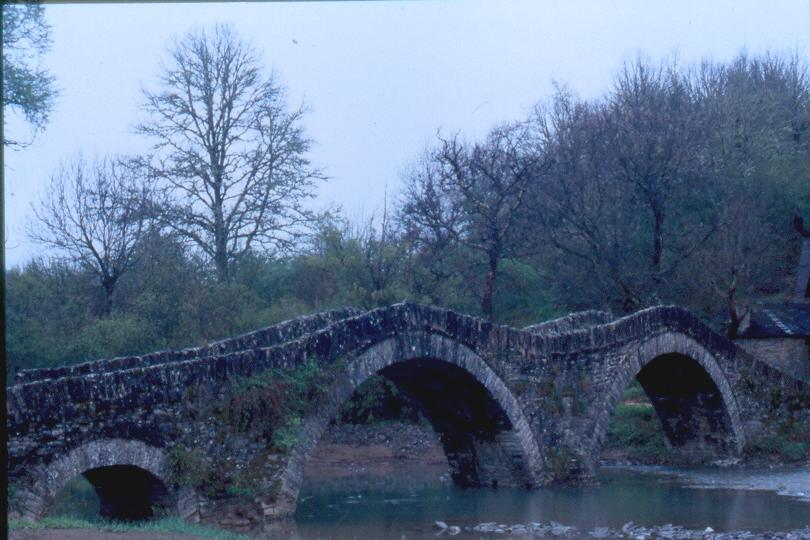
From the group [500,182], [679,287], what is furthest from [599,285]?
[500,182]

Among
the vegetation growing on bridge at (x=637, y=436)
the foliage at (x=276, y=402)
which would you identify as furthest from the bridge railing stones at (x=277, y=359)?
the vegetation growing on bridge at (x=637, y=436)

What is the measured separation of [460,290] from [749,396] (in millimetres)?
9508

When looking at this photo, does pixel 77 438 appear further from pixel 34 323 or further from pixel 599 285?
pixel 599 285

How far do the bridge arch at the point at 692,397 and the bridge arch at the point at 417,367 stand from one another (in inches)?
172

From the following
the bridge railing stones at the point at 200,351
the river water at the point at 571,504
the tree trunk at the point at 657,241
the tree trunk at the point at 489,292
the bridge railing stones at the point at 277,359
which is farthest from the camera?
the tree trunk at the point at 657,241

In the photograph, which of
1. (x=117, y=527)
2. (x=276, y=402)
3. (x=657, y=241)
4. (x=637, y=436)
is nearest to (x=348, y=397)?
(x=276, y=402)

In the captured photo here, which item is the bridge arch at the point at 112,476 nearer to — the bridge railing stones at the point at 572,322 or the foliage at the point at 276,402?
the foliage at the point at 276,402

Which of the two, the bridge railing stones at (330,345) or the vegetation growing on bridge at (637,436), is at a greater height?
the bridge railing stones at (330,345)

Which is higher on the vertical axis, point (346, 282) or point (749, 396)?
point (346, 282)

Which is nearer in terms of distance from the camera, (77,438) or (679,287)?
(77,438)

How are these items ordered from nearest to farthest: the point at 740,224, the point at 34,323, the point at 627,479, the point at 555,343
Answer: the point at 555,343, the point at 627,479, the point at 34,323, the point at 740,224

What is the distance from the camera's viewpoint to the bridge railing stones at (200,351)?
554 inches

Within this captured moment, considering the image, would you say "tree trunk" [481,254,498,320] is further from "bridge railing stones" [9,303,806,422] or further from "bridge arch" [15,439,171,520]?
"bridge arch" [15,439,171,520]

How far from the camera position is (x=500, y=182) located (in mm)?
30141
